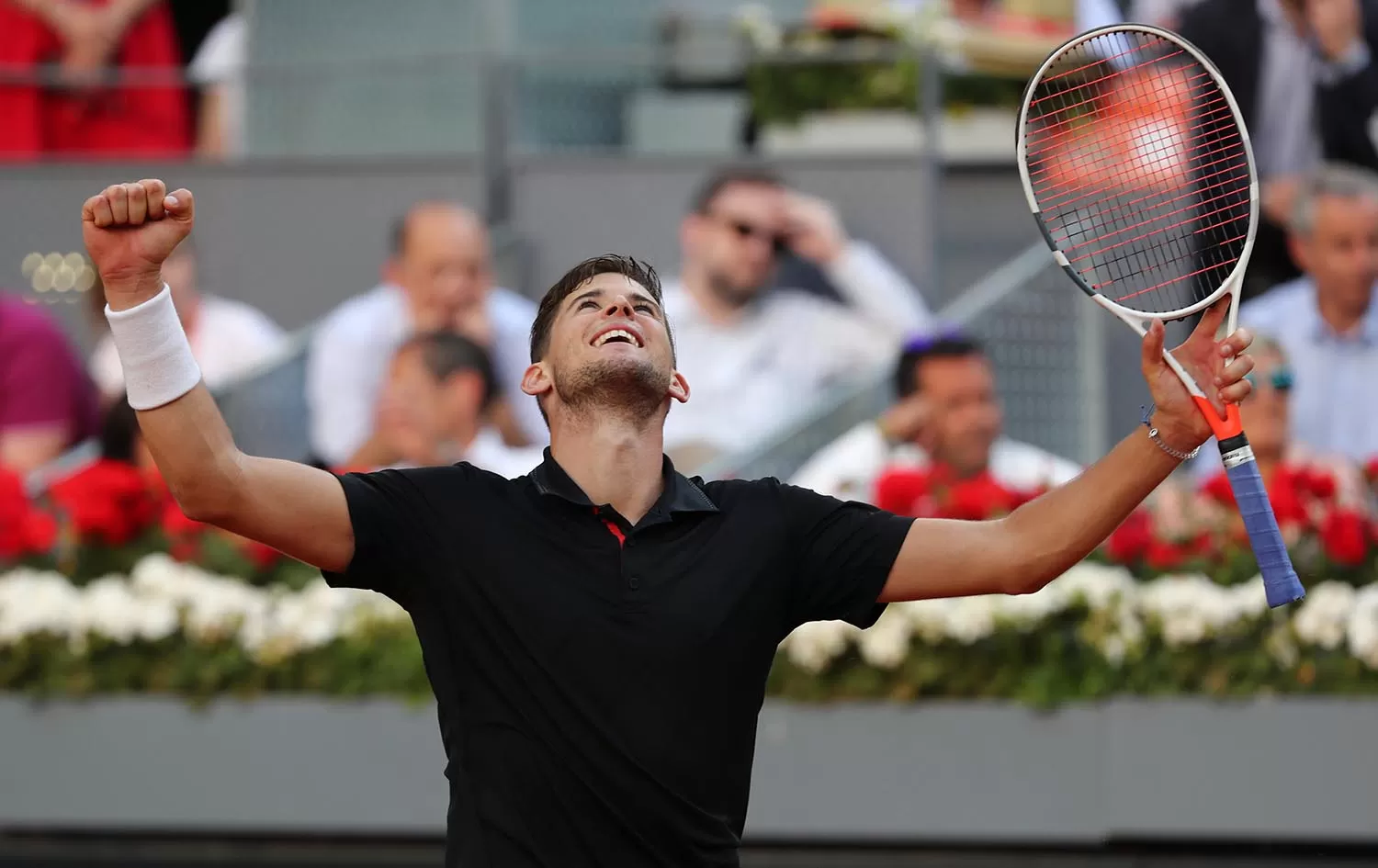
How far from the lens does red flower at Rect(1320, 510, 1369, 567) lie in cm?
594

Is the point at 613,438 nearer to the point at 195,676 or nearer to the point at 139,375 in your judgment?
the point at 139,375

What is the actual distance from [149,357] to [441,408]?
Result: 4.30 metres

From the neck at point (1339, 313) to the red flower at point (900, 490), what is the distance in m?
2.22

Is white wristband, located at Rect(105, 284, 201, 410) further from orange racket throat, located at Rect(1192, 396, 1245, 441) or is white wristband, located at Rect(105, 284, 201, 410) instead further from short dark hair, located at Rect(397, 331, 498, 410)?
short dark hair, located at Rect(397, 331, 498, 410)

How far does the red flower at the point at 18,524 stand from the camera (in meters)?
6.64

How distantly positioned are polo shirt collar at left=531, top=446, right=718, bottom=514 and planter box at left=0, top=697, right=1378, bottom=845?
2.91 meters

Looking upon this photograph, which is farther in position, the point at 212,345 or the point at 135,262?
the point at 212,345

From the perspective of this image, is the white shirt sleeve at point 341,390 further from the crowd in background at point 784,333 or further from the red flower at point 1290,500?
the red flower at point 1290,500

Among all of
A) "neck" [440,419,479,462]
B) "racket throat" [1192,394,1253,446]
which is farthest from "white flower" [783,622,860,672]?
"racket throat" [1192,394,1253,446]

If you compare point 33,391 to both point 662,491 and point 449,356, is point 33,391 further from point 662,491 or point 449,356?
point 662,491

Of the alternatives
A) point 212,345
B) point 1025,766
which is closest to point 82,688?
point 212,345

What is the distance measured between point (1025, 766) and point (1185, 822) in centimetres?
51

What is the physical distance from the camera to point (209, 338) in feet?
27.2

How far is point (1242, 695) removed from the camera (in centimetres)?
589
